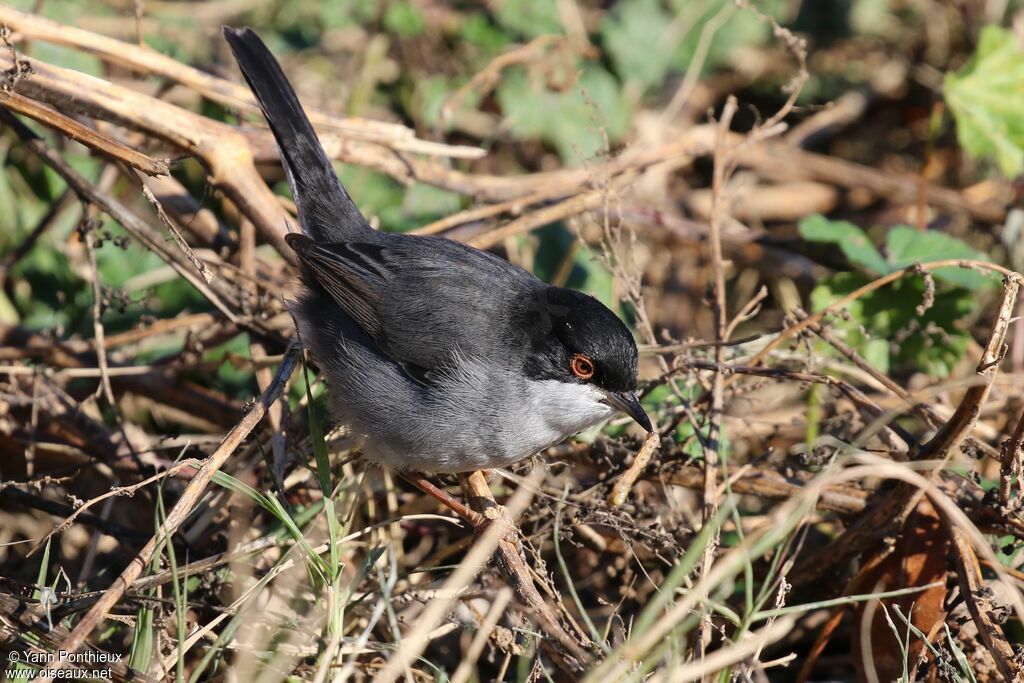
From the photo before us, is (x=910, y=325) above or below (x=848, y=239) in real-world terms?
below

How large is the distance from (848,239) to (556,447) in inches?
65.7

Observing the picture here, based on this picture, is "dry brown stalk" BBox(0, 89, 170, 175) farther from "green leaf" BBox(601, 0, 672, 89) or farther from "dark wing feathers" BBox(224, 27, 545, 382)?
"green leaf" BBox(601, 0, 672, 89)

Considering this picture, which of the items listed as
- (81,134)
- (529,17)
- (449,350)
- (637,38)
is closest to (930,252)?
(449,350)

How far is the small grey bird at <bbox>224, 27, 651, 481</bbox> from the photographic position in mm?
3189

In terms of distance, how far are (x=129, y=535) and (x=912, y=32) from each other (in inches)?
240

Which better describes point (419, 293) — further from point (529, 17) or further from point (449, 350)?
point (529, 17)

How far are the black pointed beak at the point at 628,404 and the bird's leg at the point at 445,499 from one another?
59cm

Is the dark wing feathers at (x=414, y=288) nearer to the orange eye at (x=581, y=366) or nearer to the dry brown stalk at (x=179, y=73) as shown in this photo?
the orange eye at (x=581, y=366)

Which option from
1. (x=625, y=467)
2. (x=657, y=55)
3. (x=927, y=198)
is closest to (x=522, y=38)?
(x=657, y=55)

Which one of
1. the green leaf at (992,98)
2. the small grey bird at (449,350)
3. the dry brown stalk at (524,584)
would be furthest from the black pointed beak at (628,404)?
the green leaf at (992,98)

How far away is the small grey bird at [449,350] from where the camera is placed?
319 cm

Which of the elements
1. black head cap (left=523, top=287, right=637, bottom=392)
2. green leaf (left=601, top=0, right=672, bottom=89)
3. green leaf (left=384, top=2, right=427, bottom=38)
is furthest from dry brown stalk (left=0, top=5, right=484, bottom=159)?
green leaf (left=601, top=0, right=672, bottom=89)

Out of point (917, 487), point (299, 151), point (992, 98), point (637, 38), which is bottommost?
point (917, 487)

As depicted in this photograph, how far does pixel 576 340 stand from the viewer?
10.6ft
